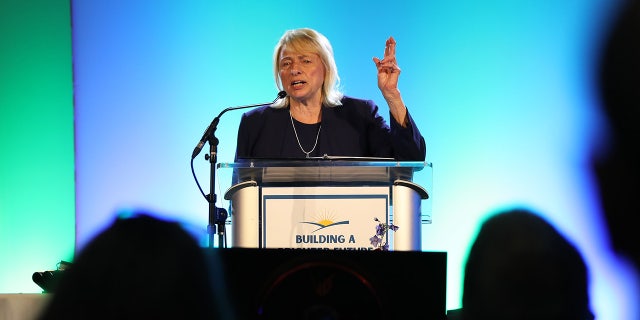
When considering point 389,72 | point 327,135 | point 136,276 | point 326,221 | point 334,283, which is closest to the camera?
point 136,276

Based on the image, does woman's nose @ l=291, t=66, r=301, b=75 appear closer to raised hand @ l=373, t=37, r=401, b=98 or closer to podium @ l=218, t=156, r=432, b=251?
raised hand @ l=373, t=37, r=401, b=98

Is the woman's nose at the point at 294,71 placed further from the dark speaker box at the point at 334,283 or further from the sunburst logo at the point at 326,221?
the dark speaker box at the point at 334,283

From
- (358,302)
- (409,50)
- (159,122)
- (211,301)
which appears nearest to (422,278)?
(358,302)

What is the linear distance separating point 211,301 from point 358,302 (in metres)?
0.25

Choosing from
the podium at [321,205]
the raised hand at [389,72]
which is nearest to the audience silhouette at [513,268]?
the podium at [321,205]

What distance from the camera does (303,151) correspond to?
3316mm

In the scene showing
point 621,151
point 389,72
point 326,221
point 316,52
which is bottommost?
point 326,221

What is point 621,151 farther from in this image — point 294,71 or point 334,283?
point 294,71

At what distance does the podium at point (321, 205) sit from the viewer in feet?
8.01

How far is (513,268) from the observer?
96 centimetres

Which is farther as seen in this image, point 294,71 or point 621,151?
point 294,71

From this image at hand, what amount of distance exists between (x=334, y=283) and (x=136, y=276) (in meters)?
0.34

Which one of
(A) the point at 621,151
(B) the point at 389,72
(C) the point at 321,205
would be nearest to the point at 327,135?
(B) the point at 389,72

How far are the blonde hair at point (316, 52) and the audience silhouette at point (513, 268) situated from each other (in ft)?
8.24
